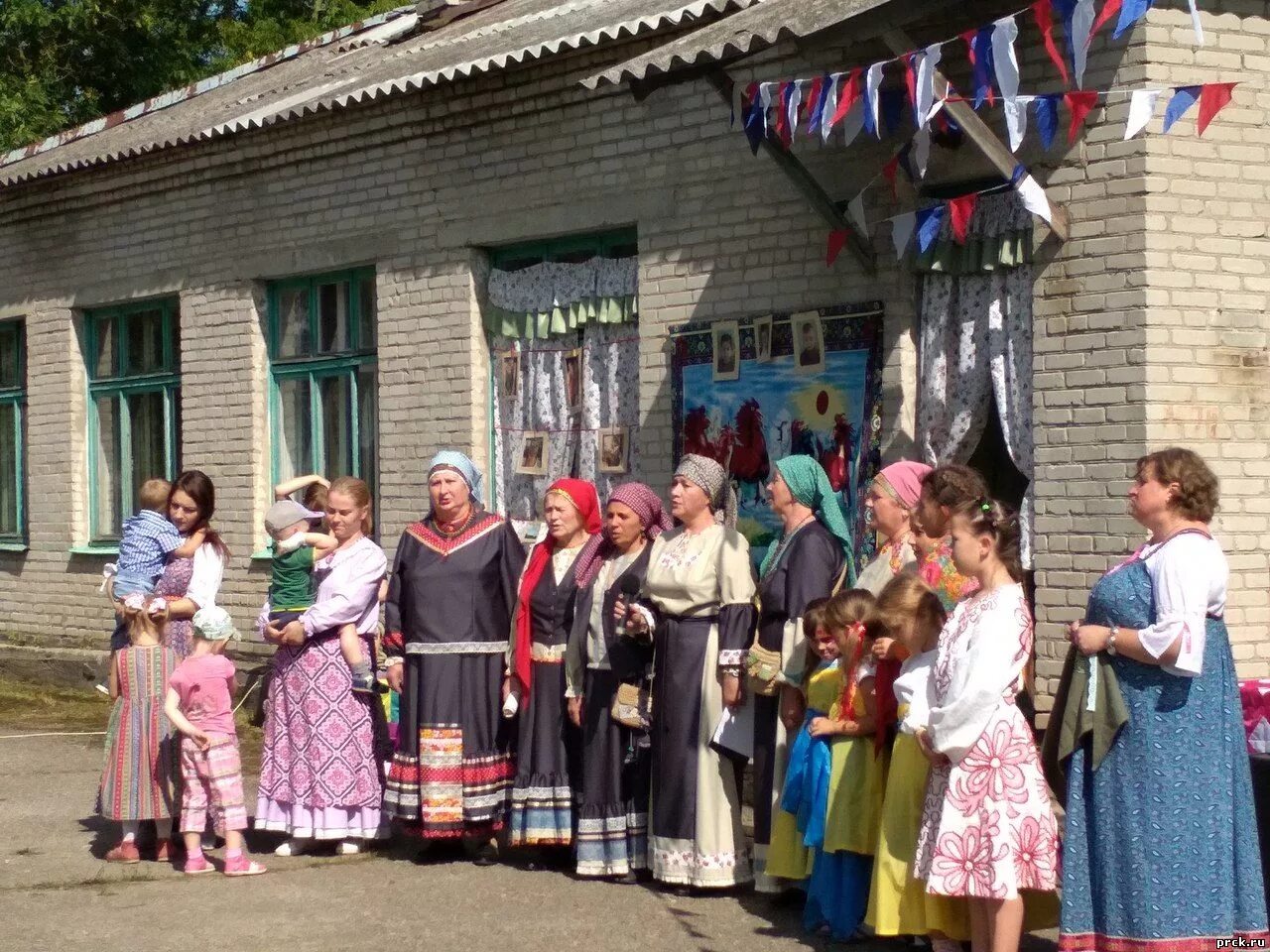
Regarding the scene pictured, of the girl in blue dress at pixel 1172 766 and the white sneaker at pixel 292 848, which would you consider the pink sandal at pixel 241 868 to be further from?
the girl in blue dress at pixel 1172 766

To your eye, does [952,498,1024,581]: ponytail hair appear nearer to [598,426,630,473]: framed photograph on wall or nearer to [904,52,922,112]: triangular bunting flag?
[904,52,922,112]: triangular bunting flag

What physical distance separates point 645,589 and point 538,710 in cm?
77

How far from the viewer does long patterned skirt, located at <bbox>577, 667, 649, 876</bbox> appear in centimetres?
744

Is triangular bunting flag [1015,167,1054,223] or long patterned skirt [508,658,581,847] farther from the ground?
triangular bunting flag [1015,167,1054,223]

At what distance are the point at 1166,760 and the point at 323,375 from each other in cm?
766

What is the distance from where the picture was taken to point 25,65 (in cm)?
2230

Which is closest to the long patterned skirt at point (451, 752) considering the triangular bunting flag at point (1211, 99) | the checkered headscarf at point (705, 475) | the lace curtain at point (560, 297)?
the checkered headscarf at point (705, 475)

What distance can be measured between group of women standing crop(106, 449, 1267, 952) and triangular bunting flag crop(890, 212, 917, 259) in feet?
4.24

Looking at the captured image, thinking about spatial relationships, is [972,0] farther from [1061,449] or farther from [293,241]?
[293,241]

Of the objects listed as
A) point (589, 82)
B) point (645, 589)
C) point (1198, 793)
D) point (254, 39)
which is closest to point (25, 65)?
point (254, 39)

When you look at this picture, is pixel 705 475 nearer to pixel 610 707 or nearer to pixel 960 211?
pixel 610 707

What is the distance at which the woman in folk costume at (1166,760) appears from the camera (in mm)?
5473

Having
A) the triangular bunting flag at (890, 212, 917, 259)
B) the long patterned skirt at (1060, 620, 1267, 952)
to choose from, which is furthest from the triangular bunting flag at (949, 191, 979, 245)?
the long patterned skirt at (1060, 620, 1267, 952)

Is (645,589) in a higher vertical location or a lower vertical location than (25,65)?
lower
